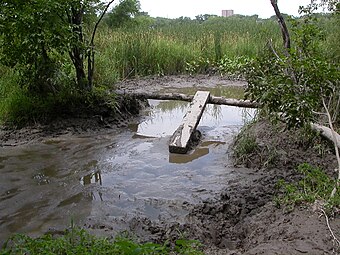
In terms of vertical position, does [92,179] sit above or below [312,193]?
below

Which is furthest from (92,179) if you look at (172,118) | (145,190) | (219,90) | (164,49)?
(164,49)

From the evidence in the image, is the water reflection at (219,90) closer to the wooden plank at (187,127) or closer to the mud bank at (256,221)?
the wooden plank at (187,127)

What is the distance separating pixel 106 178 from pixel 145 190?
764 mm

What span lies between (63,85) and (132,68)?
20.2 ft

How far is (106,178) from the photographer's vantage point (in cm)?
645

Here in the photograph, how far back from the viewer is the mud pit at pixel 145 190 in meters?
4.43

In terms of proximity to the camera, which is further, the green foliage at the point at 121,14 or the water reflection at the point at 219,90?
the green foliage at the point at 121,14

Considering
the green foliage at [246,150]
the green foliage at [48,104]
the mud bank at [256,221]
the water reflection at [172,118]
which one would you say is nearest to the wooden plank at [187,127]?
the water reflection at [172,118]

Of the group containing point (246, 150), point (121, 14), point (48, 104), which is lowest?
point (246, 150)

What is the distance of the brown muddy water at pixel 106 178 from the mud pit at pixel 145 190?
0.04ft

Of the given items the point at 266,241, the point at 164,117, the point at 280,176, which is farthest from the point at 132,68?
the point at 266,241

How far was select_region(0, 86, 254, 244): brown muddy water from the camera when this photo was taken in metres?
5.21

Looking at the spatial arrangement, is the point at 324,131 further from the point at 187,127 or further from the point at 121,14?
the point at 121,14

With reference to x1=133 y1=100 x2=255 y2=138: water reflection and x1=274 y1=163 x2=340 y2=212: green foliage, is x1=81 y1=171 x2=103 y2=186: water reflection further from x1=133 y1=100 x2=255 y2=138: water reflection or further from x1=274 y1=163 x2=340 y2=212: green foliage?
x1=274 y1=163 x2=340 y2=212: green foliage
